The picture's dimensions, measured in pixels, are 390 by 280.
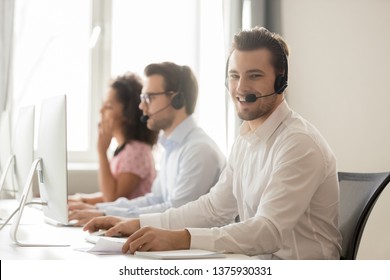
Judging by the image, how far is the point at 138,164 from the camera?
9.23ft

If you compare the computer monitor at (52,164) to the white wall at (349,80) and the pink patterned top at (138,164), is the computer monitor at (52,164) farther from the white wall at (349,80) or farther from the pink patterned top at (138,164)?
the pink patterned top at (138,164)

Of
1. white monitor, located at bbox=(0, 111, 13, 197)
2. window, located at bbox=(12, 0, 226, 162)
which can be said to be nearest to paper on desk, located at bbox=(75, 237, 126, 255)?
white monitor, located at bbox=(0, 111, 13, 197)

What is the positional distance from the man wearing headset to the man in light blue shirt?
16.2 inches

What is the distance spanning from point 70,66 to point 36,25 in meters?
0.24

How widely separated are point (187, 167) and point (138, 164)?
0.67m

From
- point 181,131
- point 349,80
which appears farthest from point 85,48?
point 349,80

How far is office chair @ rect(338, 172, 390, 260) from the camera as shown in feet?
4.58

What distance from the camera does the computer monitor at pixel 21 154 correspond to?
6.01ft

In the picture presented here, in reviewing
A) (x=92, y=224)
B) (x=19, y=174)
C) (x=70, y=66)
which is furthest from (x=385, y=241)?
(x=70, y=66)

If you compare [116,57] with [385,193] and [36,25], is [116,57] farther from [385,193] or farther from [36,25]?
[385,193]

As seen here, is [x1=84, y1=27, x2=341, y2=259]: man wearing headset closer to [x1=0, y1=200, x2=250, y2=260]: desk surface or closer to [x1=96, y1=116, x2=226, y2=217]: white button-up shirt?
[x1=0, y1=200, x2=250, y2=260]: desk surface

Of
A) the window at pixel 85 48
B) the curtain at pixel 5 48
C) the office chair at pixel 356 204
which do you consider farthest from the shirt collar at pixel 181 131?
the curtain at pixel 5 48

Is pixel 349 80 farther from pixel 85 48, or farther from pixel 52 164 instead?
pixel 85 48

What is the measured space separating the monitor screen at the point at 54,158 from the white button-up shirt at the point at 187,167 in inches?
19.9
